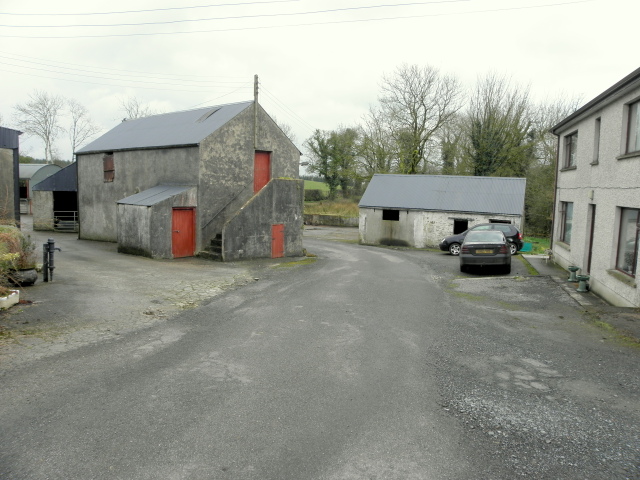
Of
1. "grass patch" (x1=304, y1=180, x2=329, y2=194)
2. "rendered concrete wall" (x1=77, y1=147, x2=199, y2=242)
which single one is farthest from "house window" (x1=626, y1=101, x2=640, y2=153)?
"grass patch" (x1=304, y1=180, x2=329, y2=194)

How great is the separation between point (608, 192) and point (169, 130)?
62.9ft

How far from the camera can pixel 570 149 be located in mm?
17891

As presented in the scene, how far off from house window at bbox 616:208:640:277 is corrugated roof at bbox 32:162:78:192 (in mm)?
33435

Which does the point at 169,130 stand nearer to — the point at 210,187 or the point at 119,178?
the point at 119,178

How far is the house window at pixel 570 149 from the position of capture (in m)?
17.1

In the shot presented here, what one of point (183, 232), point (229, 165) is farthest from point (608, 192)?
point (183, 232)

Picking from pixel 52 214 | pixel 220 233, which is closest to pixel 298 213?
pixel 220 233

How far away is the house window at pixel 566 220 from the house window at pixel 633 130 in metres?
6.19

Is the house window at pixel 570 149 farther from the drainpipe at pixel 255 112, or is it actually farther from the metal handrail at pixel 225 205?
the metal handrail at pixel 225 205

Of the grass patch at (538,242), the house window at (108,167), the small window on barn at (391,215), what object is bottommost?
the grass patch at (538,242)

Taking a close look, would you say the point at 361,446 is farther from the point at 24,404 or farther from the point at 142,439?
the point at 24,404

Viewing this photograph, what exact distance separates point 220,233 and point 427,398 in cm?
1571

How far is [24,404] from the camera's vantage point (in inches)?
212

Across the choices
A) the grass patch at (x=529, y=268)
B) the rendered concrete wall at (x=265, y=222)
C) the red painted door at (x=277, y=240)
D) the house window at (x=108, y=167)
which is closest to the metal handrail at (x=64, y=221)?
the house window at (x=108, y=167)
